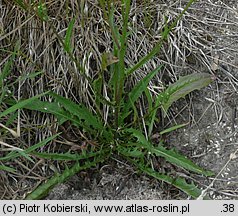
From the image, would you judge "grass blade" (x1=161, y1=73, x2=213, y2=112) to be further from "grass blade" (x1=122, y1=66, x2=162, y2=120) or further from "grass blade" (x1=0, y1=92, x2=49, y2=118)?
"grass blade" (x1=0, y1=92, x2=49, y2=118)

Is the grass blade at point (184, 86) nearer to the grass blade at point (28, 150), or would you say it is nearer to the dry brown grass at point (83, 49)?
the dry brown grass at point (83, 49)

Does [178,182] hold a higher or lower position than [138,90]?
lower

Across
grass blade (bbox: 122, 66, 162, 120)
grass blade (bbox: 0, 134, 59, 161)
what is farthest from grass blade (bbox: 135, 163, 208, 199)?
grass blade (bbox: 0, 134, 59, 161)

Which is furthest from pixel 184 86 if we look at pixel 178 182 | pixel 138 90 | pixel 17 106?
pixel 17 106

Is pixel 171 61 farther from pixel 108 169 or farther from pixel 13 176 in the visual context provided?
pixel 13 176

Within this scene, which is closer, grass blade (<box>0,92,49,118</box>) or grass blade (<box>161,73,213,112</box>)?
grass blade (<box>0,92,49,118</box>)

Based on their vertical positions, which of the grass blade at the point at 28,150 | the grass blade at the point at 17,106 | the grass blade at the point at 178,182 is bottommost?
the grass blade at the point at 178,182

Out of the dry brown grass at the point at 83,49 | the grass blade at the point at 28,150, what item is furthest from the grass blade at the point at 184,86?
the grass blade at the point at 28,150

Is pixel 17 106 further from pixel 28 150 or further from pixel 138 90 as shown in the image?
pixel 138 90

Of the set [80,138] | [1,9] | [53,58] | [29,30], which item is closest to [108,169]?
[80,138]

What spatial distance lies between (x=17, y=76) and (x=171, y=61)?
19.3 inches

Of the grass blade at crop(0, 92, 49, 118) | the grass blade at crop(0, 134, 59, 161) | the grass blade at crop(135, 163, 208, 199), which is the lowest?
the grass blade at crop(135, 163, 208, 199)

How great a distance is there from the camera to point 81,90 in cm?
166

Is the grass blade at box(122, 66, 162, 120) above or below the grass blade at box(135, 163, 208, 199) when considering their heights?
above
